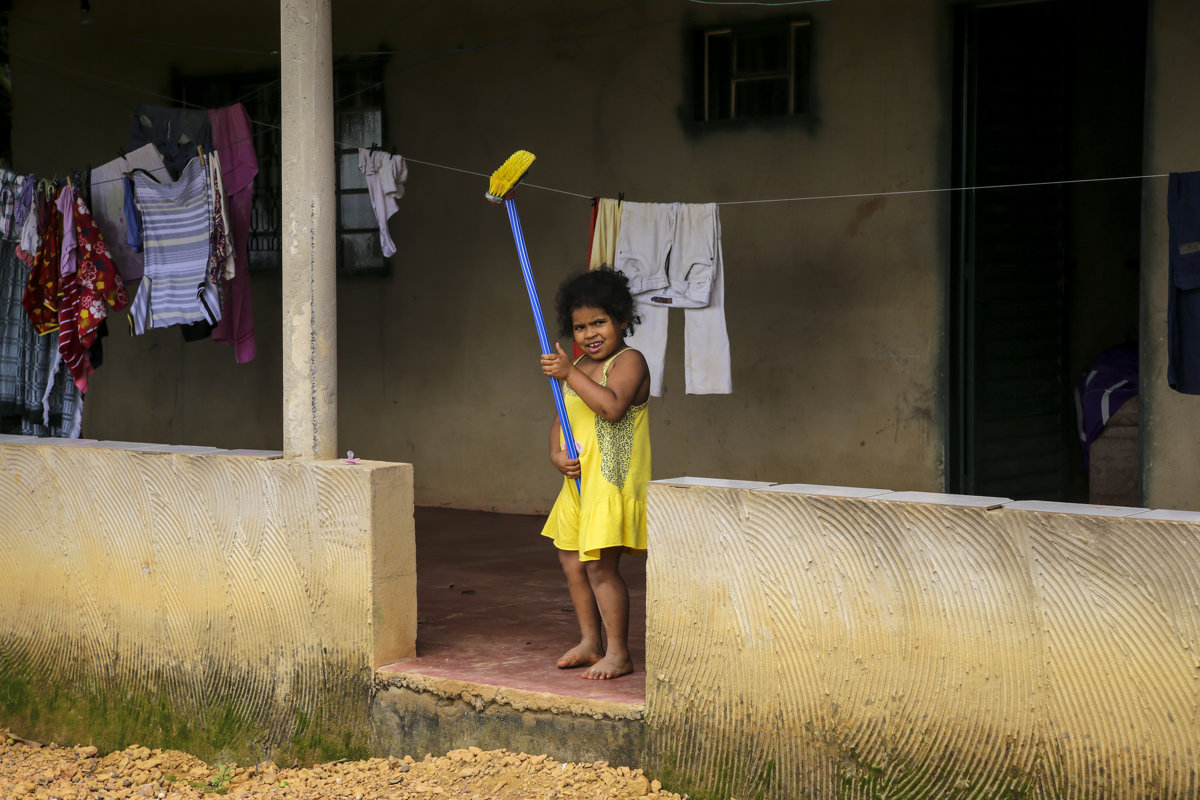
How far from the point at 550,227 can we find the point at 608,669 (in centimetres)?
413

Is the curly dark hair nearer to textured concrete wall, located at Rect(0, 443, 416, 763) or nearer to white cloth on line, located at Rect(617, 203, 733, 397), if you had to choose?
textured concrete wall, located at Rect(0, 443, 416, 763)

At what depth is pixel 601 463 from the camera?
4.15 metres

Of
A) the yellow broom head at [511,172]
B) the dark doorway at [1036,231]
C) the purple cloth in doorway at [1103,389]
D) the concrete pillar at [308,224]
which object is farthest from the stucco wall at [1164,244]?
the concrete pillar at [308,224]

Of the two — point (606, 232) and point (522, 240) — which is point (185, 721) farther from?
point (606, 232)

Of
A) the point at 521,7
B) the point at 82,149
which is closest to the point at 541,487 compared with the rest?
the point at 521,7

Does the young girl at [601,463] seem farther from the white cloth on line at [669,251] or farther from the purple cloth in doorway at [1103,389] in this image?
the purple cloth in doorway at [1103,389]

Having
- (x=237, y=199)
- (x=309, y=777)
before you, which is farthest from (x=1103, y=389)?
(x=309, y=777)

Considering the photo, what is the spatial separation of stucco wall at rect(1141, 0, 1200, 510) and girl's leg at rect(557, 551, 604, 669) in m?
2.84

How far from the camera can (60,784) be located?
15.2 ft

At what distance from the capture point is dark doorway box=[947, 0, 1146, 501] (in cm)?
664

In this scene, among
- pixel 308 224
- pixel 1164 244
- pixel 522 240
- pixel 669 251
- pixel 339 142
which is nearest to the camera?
pixel 522 240

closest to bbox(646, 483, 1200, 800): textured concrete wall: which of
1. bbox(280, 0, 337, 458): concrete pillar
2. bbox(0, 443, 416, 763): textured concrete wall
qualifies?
bbox(0, 443, 416, 763): textured concrete wall

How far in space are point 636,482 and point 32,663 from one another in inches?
105

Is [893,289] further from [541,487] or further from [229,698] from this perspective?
[229,698]
